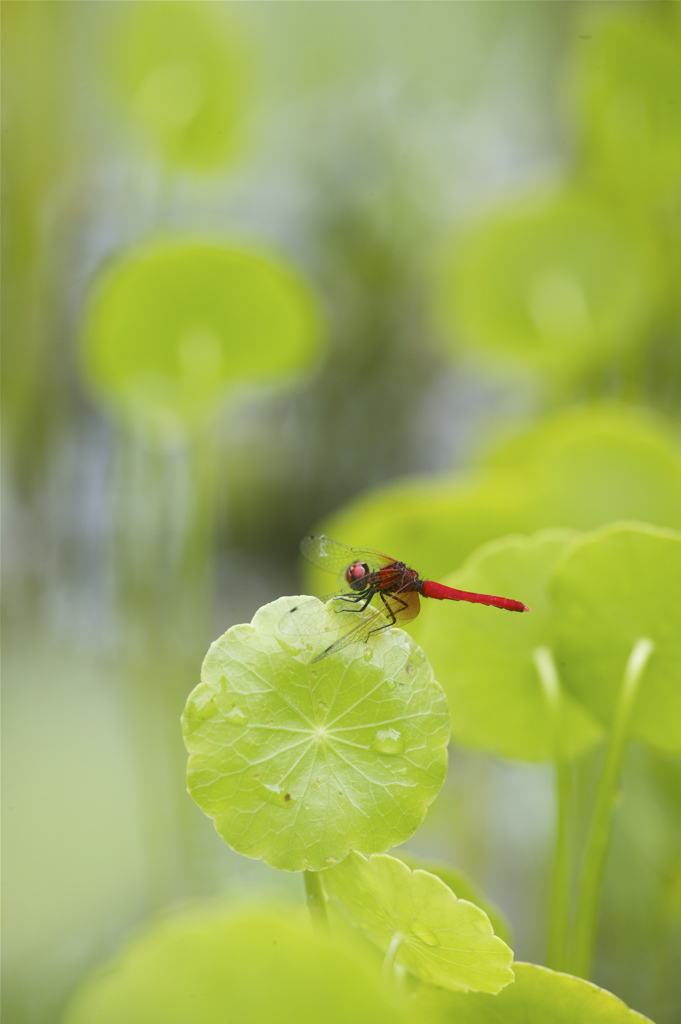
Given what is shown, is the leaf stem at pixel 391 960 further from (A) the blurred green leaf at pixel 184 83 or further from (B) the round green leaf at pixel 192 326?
(A) the blurred green leaf at pixel 184 83

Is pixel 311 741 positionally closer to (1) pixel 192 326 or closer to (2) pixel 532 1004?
(2) pixel 532 1004

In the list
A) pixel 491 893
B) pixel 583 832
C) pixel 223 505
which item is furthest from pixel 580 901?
pixel 223 505

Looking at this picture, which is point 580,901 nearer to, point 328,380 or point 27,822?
point 27,822

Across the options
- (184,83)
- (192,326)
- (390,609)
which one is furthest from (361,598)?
(184,83)

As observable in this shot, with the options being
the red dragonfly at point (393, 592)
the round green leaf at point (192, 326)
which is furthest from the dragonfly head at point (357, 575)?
the round green leaf at point (192, 326)

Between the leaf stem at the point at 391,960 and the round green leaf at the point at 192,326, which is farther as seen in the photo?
the round green leaf at the point at 192,326

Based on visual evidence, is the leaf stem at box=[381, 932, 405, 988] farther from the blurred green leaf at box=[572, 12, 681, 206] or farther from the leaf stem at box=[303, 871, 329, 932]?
the blurred green leaf at box=[572, 12, 681, 206]
